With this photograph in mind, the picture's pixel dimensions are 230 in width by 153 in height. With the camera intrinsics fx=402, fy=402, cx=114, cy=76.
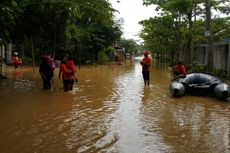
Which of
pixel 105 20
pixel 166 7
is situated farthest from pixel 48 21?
pixel 166 7

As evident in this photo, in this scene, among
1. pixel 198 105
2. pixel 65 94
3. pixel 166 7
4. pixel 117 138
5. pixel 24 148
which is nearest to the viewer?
pixel 24 148

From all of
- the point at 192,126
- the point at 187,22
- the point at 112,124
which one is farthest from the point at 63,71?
the point at 187,22

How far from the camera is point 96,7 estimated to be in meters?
20.4

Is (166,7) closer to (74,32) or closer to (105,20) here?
(105,20)

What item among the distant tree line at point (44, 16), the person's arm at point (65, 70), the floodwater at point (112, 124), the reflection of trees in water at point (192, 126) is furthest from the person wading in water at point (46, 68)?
the reflection of trees in water at point (192, 126)

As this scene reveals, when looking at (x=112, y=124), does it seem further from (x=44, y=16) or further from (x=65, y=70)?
(x=44, y=16)

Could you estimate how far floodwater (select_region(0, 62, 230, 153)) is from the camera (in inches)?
309

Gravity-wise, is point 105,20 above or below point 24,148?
above

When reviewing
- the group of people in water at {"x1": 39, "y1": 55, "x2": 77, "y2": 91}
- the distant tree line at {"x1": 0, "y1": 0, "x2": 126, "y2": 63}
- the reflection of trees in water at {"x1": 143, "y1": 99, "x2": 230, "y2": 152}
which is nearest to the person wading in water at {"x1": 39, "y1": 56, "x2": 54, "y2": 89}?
the group of people in water at {"x1": 39, "y1": 55, "x2": 77, "y2": 91}

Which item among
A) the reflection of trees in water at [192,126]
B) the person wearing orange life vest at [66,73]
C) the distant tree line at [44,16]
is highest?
the distant tree line at [44,16]

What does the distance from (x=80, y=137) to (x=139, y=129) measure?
1625 millimetres

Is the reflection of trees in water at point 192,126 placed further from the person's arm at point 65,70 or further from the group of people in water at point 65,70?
the person's arm at point 65,70

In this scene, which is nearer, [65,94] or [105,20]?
[65,94]

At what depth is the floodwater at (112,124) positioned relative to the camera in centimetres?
786
